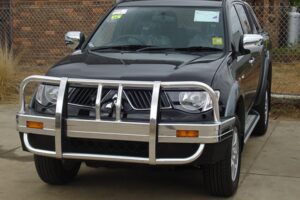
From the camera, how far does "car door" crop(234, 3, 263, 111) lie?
5.87 metres

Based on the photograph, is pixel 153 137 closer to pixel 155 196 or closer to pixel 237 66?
pixel 155 196

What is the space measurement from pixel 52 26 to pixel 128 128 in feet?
30.4

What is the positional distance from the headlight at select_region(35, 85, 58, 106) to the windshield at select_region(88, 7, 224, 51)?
42.5 inches

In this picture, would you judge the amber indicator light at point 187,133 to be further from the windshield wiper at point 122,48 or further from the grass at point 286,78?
the grass at point 286,78

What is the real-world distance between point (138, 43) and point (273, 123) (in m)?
3.60

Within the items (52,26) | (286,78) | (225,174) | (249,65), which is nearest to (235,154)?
(225,174)

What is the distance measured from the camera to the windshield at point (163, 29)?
18.6 ft

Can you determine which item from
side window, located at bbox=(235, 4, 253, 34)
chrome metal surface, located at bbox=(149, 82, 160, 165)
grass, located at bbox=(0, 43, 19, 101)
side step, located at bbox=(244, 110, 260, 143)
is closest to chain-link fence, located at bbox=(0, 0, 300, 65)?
grass, located at bbox=(0, 43, 19, 101)

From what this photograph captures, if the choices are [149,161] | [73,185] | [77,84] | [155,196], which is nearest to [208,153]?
[149,161]

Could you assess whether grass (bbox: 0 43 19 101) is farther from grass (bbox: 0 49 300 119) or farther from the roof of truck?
the roof of truck

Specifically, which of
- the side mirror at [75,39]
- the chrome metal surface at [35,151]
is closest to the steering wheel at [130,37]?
the side mirror at [75,39]

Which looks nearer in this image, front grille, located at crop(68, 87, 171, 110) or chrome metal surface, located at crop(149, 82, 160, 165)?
chrome metal surface, located at crop(149, 82, 160, 165)

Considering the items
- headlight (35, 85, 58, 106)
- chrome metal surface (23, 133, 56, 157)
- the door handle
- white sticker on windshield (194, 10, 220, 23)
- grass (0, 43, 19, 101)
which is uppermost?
white sticker on windshield (194, 10, 220, 23)

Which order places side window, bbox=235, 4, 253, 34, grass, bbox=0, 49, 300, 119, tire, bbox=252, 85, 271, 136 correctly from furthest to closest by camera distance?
grass, bbox=0, 49, 300, 119
tire, bbox=252, 85, 271, 136
side window, bbox=235, 4, 253, 34
